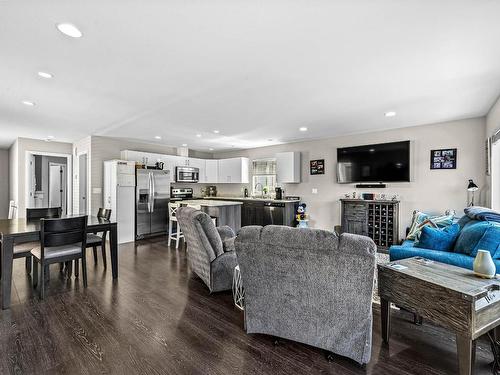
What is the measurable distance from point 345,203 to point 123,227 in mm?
5030

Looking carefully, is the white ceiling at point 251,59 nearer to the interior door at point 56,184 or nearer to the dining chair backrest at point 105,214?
the dining chair backrest at point 105,214

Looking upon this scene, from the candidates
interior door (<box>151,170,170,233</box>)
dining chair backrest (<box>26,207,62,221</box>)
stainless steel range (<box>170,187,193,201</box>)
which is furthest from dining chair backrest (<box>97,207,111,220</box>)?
stainless steel range (<box>170,187,193,201</box>)

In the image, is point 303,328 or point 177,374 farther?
point 303,328

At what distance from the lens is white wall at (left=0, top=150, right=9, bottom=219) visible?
25.3 ft

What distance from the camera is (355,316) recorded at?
5.78ft

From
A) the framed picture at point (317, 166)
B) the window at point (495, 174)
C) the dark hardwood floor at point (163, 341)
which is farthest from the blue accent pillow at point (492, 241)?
the framed picture at point (317, 166)

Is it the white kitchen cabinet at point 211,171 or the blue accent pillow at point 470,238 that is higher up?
the white kitchen cabinet at point 211,171

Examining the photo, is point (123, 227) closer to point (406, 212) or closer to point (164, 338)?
point (164, 338)

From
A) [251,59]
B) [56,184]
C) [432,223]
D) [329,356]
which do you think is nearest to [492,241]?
[432,223]

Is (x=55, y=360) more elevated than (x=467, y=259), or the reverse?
(x=467, y=259)

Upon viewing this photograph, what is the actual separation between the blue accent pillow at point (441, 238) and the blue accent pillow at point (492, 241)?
39 centimetres

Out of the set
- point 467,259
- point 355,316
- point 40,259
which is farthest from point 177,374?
point 467,259

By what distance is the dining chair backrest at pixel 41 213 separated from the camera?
401 centimetres

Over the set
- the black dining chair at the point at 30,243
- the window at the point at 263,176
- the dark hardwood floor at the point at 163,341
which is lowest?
the dark hardwood floor at the point at 163,341
